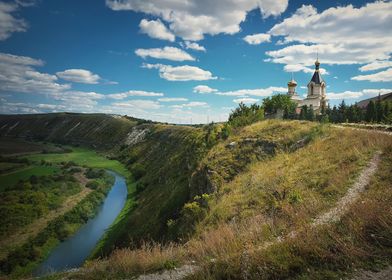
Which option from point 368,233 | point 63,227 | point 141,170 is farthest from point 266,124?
point 141,170

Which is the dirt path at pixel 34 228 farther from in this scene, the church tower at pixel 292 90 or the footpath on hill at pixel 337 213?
the church tower at pixel 292 90

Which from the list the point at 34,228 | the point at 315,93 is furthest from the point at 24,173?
the point at 315,93

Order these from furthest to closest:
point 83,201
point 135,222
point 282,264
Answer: point 83,201 < point 135,222 < point 282,264

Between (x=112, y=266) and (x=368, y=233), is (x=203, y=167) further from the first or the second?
(x=368, y=233)

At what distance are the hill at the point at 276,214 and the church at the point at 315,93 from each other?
139ft

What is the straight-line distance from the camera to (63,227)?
4441 cm

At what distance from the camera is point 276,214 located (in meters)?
12.4

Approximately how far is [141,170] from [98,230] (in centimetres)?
3214

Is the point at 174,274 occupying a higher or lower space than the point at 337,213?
lower

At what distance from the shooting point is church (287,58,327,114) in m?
71.4

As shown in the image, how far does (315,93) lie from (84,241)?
6524 cm

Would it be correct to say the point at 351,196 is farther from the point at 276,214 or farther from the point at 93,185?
the point at 93,185

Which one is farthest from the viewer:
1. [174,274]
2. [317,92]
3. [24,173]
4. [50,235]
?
[24,173]

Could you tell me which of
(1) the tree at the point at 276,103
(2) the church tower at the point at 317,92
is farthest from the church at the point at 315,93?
(1) the tree at the point at 276,103
